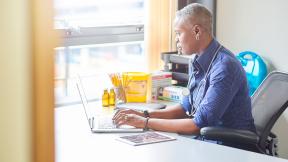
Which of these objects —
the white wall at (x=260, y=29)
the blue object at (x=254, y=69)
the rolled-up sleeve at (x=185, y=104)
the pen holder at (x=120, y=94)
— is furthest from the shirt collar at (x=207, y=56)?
the white wall at (x=260, y=29)

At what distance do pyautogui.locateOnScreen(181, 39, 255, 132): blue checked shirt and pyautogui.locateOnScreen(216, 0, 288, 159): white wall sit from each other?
3.69 ft

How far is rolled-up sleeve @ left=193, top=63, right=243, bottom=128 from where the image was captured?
85.7 inches

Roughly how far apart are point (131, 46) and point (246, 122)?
139 centimetres

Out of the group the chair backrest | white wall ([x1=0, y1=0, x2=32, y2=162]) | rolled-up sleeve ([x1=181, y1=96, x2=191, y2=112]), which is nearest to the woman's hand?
rolled-up sleeve ([x1=181, y1=96, x2=191, y2=112])

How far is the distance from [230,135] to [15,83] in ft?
5.90

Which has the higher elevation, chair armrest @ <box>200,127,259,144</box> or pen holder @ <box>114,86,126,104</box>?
pen holder @ <box>114,86,126,104</box>

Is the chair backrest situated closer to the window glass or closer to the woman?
the woman

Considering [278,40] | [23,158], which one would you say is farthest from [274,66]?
[23,158]

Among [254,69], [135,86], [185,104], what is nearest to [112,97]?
[135,86]

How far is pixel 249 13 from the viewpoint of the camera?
345 centimetres

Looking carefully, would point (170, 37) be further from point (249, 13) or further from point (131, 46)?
point (249, 13)

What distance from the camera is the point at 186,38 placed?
2.40 m

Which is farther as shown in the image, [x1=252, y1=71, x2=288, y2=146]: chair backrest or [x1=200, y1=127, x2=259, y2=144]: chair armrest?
[x1=252, y1=71, x2=288, y2=146]: chair backrest

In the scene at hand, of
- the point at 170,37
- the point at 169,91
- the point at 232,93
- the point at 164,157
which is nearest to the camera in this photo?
the point at 164,157
